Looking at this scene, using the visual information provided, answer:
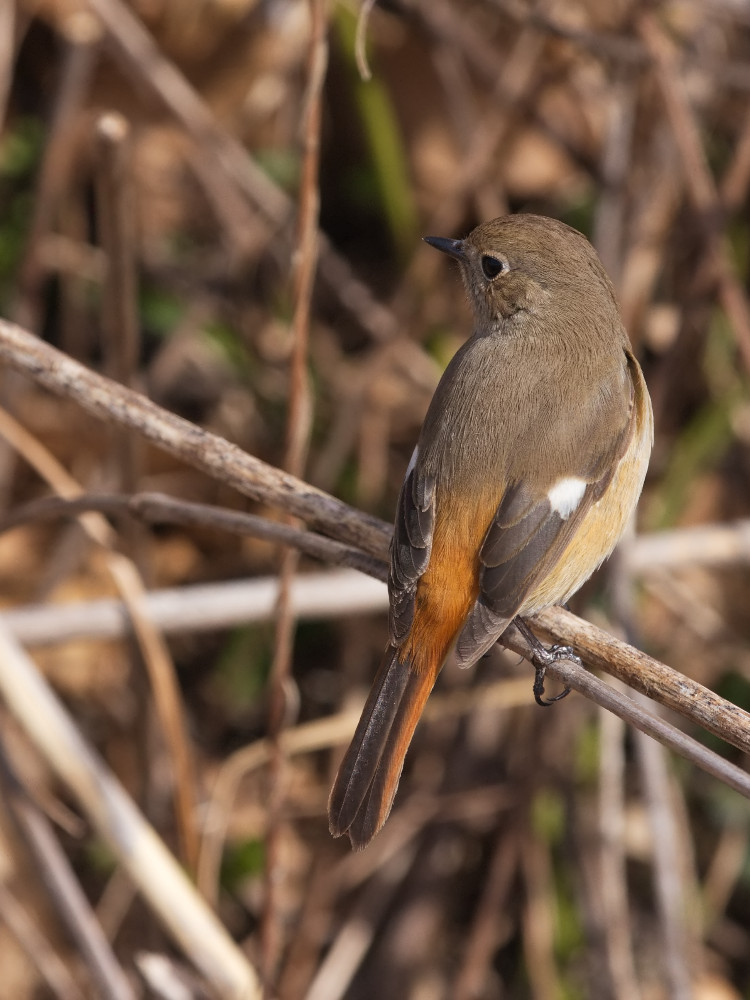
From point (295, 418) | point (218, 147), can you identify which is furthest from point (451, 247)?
point (218, 147)

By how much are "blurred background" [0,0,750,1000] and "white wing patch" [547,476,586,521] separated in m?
0.86

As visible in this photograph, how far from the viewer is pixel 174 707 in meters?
2.99

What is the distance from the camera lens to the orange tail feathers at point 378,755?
7.60ft

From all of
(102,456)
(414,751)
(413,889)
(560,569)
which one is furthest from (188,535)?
(560,569)

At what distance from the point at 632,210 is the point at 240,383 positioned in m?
1.60

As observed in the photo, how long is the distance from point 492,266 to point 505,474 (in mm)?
621

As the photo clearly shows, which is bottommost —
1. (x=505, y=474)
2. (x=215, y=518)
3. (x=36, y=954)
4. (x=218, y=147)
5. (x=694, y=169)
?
(x=36, y=954)

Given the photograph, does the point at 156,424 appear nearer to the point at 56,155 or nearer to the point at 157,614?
the point at 157,614

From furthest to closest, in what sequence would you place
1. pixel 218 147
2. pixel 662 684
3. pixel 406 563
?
pixel 218 147 → pixel 406 563 → pixel 662 684

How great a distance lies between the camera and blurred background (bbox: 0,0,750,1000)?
3.85m

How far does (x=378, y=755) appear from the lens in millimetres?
2359

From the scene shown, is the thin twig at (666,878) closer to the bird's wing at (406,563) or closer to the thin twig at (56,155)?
the bird's wing at (406,563)

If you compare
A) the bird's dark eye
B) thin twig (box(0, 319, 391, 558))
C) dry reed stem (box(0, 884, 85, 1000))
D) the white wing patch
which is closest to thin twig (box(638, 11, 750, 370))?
the bird's dark eye

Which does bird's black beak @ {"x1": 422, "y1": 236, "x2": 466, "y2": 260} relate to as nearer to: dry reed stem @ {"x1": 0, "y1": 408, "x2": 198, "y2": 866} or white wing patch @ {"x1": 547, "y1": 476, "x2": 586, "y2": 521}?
white wing patch @ {"x1": 547, "y1": 476, "x2": 586, "y2": 521}
